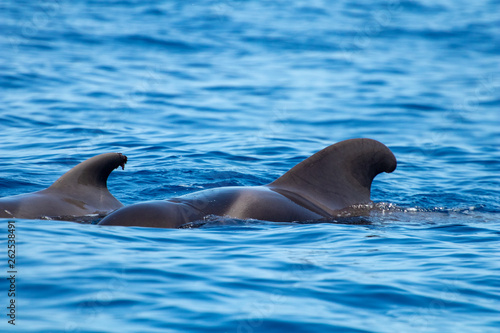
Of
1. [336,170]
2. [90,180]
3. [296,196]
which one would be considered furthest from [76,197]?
[336,170]

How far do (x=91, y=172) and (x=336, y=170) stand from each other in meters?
3.27

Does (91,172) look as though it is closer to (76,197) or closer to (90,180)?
(90,180)

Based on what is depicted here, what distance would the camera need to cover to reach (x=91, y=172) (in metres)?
9.55

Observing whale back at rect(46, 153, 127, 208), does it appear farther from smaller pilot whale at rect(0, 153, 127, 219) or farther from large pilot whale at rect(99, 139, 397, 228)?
large pilot whale at rect(99, 139, 397, 228)

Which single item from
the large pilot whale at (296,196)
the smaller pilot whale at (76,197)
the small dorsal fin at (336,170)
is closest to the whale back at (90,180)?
the smaller pilot whale at (76,197)

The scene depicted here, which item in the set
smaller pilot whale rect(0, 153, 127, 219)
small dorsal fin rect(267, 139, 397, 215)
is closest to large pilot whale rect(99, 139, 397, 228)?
small dorsal fin rect(267, 139, 397, 215)

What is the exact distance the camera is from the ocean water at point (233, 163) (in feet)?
19.7

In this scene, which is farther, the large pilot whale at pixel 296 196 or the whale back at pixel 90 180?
the whale back at pixel 90 180

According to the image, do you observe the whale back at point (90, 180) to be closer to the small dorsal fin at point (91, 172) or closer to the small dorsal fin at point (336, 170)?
the small dorsal fin at point (91, 172)

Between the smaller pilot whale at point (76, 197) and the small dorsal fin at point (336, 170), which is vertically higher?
the small dorsal fin at point (336, 170)

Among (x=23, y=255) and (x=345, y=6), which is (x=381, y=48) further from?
(x=23, y=255)

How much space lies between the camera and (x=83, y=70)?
23.2m

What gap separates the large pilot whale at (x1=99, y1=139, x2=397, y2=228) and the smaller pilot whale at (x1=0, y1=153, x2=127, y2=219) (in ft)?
3.16

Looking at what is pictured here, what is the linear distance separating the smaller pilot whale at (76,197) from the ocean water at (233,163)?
56cm
